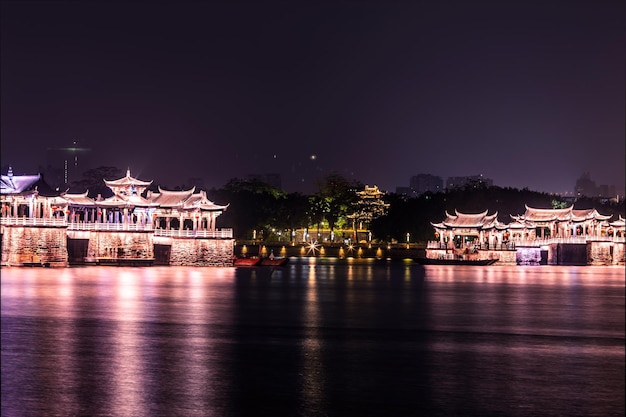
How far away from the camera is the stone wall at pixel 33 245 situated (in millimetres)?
51719

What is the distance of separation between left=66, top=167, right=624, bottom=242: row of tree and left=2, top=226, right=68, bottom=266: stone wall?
31413 mm

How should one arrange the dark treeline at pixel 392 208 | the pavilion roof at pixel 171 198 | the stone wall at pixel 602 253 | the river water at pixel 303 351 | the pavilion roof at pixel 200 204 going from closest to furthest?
1. the river water at pixel 303 351
2. the pavilion roof at pixel 200 204
3. the pavilion roof at pixel 171 198
4. the stone wall at pixel 602 253
5. the dark treeline at pixel 392 208

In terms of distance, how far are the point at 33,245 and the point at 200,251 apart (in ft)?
45.3

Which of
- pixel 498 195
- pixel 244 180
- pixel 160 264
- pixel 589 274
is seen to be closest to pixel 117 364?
pixel 160 264

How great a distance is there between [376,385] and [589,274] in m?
52.4

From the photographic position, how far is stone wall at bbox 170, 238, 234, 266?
63469 millimetres

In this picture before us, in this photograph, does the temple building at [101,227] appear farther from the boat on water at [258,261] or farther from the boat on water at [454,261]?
the boat on water at [454,261]

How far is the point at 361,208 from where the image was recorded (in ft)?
327

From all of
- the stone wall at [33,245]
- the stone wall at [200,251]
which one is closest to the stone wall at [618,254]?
the stone wall at [200,251]

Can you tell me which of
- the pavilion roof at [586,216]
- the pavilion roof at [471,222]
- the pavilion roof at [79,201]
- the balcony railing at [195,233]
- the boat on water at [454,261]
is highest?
the pavilion roof at [79,201]

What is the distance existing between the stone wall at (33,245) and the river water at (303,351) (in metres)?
3.60

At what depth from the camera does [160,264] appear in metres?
66.9

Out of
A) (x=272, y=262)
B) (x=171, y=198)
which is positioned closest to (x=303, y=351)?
(x=171, y=198)

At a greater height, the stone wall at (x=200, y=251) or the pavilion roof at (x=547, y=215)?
the pavilion roof at (x=547, y=215)
